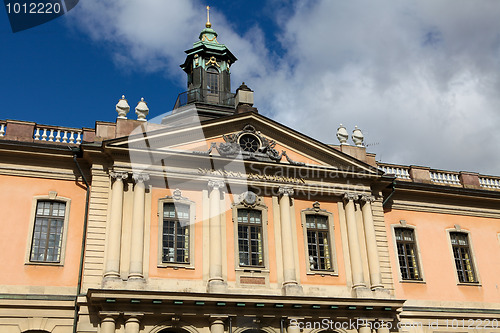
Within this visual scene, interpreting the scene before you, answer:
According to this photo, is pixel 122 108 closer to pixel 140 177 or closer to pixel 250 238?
pixel 140 177

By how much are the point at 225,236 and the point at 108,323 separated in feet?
18.4

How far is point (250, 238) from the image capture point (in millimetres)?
23469

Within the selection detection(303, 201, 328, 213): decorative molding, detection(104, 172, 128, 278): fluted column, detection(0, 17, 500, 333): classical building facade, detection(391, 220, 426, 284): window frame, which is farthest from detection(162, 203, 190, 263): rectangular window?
detection(391, 220, 426, 284): window frame

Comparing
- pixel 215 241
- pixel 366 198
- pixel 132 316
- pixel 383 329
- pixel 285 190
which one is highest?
pixel 285 190

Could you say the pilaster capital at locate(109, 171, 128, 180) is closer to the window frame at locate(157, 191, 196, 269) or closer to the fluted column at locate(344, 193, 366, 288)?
the window frame at locate(157, 191, 196, 269)

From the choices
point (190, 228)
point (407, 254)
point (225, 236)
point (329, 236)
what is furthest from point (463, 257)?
point (190, 228)

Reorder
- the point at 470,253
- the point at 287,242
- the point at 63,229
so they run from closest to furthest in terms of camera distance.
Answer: the point at 63,229
the point at 287,242
the point at 470,253

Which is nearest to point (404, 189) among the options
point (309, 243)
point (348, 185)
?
point (348, 185)

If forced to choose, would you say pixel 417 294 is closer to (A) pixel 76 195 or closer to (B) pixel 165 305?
(B) pixel 165 305

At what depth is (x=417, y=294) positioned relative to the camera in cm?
2528

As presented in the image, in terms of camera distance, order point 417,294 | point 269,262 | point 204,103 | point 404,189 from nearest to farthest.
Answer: point 269,262
point 417,294
point 404,189
point 204,103

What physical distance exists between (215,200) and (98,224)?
4.62 metres

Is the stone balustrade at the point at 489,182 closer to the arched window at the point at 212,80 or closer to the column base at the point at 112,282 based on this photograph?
the arched window at the point at 212,80

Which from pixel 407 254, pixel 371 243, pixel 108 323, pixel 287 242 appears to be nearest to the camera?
pixel 108 323
